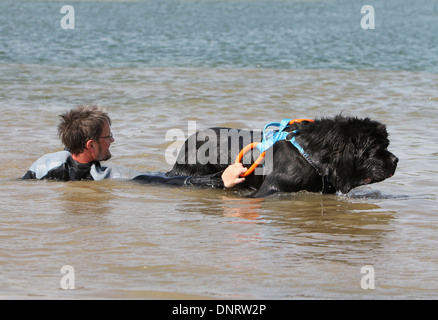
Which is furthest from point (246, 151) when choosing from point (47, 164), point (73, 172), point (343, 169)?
point (47, 164)

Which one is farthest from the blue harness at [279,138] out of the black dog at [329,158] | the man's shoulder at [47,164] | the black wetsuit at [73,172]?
the man's shoulder at [47,164]

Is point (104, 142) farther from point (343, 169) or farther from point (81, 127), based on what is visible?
point (343, 169)

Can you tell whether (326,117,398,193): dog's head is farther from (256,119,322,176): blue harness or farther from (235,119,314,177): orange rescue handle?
(235,119,314,177): orange rescue handle

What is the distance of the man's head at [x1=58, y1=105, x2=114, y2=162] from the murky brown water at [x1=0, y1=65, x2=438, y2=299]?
36 centimetres

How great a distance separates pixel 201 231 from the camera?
5797 mm

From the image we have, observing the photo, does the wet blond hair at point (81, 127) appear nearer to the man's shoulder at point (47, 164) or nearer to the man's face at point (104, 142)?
the man's face at point (104, 142)

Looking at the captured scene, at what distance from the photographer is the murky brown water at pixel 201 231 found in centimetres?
448

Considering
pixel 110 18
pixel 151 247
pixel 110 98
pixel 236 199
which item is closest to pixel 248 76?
pixel 110 98

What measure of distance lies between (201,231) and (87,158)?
242cm

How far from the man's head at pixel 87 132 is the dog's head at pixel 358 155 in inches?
95.4

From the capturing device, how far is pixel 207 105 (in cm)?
1326

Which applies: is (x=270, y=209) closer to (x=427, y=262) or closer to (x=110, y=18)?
(x=427, y=262)

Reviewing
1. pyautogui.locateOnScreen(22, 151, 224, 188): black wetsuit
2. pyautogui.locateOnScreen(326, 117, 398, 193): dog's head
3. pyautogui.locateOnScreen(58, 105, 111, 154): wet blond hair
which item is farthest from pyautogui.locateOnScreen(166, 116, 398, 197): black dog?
pyautogui.locateOnScreen(58, 105, 111, 154): wet blond hair

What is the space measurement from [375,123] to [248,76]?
1137 cm
